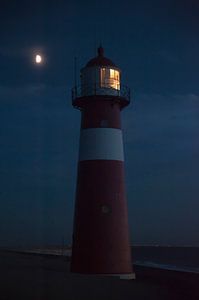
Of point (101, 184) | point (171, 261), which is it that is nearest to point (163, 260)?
point (171, 261)

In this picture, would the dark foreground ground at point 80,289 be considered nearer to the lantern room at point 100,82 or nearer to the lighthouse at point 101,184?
the lighthouse at point 101,184

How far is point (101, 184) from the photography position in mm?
20141

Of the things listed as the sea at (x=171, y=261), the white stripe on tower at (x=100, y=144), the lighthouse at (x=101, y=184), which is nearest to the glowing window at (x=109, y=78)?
the lighthouse at (x=101, y=184)

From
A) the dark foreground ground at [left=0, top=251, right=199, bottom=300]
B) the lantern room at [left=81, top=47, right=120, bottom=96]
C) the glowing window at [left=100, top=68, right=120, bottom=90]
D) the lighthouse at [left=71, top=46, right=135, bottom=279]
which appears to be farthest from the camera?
the glowing window at [left=100, top=68, right=120, bottom=90]

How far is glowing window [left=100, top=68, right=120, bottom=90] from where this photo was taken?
21.0m

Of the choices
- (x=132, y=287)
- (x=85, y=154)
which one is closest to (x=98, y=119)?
(x=85, y=154)

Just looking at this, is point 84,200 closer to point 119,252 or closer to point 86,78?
point 119,252

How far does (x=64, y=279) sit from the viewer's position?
20.7m

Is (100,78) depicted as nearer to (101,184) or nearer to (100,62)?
(100,62)

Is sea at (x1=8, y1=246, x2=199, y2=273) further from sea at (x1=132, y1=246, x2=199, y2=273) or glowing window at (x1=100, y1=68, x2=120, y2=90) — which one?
glowing window at (x1=100, y1=68, x2=120, y2=90)

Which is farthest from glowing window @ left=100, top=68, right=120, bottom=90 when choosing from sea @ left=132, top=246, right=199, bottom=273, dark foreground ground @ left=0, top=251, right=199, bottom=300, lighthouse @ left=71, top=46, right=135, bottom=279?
sea @ left=132, top=246, right=199, bottom=273

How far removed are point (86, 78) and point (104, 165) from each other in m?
3.52

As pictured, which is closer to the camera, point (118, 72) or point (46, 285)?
point (46, 285)

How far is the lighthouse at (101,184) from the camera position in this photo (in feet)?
65.4
